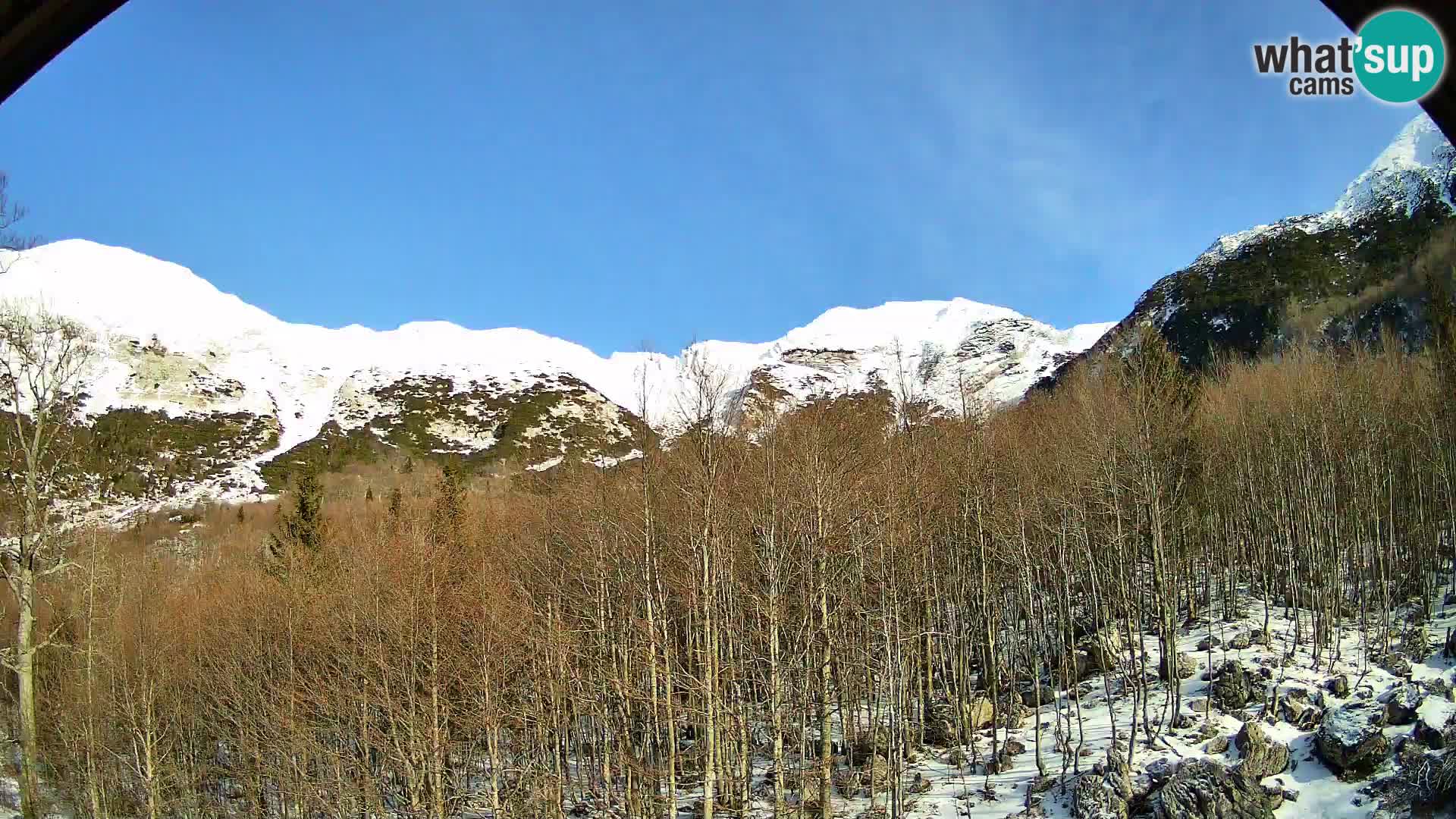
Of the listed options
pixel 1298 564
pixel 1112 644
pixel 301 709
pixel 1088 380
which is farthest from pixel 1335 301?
pixel 301 709

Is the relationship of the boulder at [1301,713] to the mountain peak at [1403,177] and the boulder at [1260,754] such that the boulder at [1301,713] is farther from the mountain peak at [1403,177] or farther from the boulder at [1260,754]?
the mountain peak at [1403,177]

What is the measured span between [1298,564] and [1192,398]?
23.8 ft

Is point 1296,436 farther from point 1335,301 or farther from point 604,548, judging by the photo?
point 1335,301

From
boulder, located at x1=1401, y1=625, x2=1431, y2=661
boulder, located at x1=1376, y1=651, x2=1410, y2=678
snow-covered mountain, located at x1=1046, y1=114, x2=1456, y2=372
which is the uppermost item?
snow-covered mountain, located at x1=1046, y1=114, x2=1456, y2=372

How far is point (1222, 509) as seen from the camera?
3497 cm

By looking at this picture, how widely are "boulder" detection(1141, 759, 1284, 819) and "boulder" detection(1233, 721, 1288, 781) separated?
514mm

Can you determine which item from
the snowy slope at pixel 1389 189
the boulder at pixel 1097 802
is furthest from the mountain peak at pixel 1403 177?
the boulder at pixel 1097 802

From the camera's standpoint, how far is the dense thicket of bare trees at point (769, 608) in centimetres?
2108

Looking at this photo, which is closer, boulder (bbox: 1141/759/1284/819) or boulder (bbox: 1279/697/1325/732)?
boulder (bbox: 1141/759/1284/819)

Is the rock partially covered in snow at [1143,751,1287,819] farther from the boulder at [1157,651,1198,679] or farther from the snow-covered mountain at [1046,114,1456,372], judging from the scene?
the snow-covered mountain at [1046,114,1456,372]

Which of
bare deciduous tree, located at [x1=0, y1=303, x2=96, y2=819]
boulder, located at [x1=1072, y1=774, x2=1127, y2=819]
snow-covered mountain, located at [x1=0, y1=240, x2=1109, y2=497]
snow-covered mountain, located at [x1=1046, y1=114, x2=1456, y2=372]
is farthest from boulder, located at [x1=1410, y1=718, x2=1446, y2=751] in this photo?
snow-covered mountain, located at [x1=0, y1=240, x2=1109, y2=497]

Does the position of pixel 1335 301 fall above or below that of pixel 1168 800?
above

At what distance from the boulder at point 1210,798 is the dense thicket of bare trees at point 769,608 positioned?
80.5 inches

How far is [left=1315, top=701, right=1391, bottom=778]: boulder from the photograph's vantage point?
742 inches
